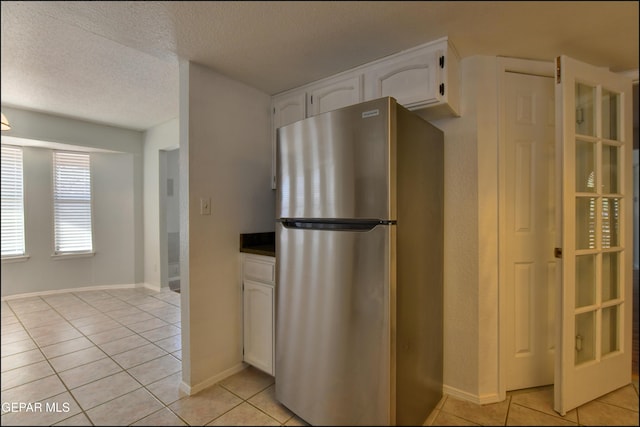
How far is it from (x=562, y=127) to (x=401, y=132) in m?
0.95

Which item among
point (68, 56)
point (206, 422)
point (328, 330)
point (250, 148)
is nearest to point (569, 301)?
point (328, 330)

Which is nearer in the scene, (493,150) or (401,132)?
(401,132)

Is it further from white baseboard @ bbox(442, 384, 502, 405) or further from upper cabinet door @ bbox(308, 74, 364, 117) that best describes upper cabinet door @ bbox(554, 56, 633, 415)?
upper cabinet door @ bbox(308, 74, 364, 117)

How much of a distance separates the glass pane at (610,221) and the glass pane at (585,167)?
0.12 meters

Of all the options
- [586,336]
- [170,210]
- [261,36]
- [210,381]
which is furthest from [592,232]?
[170,210]

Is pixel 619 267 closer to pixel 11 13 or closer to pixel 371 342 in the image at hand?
pixel 371 342

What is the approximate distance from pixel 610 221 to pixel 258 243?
2.02 meters

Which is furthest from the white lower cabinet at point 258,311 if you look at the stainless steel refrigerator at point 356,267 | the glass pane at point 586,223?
the glass pane at point 586,223

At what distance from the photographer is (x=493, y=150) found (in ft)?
5.04

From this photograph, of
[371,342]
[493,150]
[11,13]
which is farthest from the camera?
[493,150]

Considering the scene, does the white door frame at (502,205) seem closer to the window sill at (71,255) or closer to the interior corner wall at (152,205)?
the window sill at (71,255)

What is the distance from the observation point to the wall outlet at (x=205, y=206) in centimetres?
166

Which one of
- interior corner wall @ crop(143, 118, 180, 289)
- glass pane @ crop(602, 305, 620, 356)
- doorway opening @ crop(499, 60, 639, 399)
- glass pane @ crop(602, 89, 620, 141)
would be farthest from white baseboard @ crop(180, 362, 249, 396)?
glass pane @ crop(602, 89, 620, 141)

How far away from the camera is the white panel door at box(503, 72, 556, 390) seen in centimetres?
158
